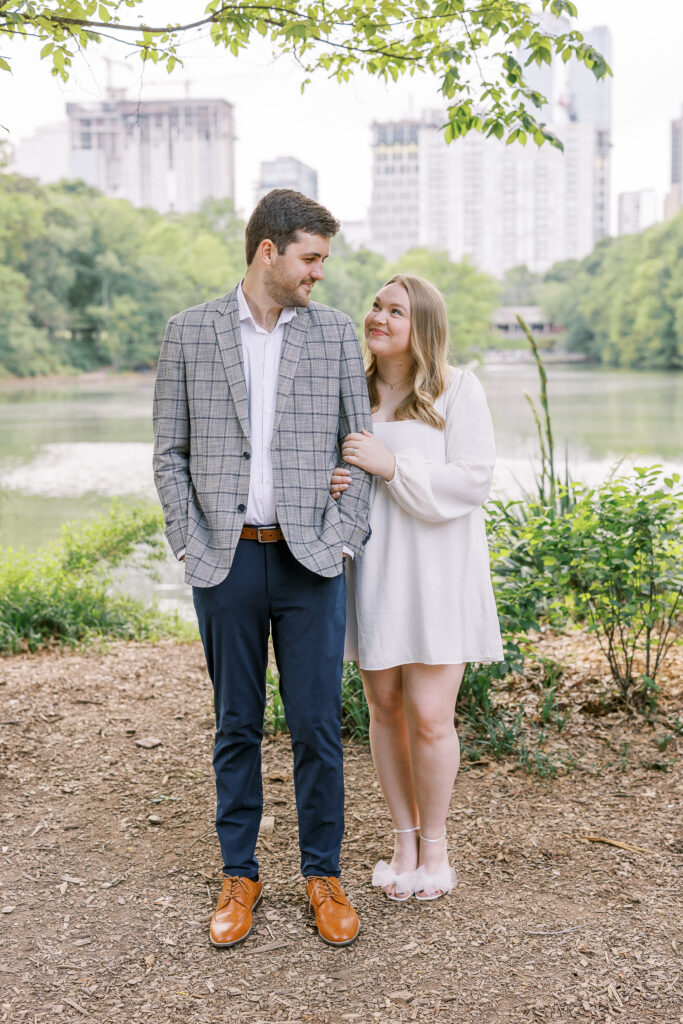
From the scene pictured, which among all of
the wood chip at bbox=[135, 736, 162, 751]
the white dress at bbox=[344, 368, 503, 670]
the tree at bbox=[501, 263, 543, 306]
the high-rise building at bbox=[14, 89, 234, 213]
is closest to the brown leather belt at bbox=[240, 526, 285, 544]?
the white dress at bbox=[344, 368, 503, 670]

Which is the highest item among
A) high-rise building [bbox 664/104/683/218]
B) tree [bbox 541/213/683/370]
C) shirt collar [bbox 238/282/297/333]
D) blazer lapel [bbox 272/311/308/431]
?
high-rise building [bbox 664/104/683/218]

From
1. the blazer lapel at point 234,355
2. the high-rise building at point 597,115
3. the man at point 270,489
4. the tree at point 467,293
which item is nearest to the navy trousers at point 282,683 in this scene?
the man at point 270,489

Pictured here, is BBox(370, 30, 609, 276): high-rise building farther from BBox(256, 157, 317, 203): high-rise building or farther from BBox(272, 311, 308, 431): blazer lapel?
BBox(272, 311, 308, 431): blazer lapel

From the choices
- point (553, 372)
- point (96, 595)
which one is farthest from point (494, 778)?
point (553, 372)

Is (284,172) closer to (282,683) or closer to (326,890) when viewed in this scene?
(282,683)

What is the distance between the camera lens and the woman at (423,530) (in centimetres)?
241

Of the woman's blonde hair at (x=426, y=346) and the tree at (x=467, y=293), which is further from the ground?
the tree at (x=467, y=293)

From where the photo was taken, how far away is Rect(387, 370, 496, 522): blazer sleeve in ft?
7.82

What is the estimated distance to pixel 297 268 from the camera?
7.54 ft

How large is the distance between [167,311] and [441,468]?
38950 millimetres

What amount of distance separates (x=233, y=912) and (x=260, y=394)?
1345 millimetres

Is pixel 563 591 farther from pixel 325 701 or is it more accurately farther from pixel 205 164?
pixel 205 164

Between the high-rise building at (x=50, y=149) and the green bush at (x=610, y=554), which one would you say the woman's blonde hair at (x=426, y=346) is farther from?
the high-rise building at (x=50, y=149)

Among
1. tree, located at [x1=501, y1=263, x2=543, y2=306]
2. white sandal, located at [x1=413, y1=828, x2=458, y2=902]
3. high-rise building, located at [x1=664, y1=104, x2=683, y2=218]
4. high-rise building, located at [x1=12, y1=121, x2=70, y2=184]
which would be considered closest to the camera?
white sandal, located at [x1=413, y1=828, x2=458, y2=902]
